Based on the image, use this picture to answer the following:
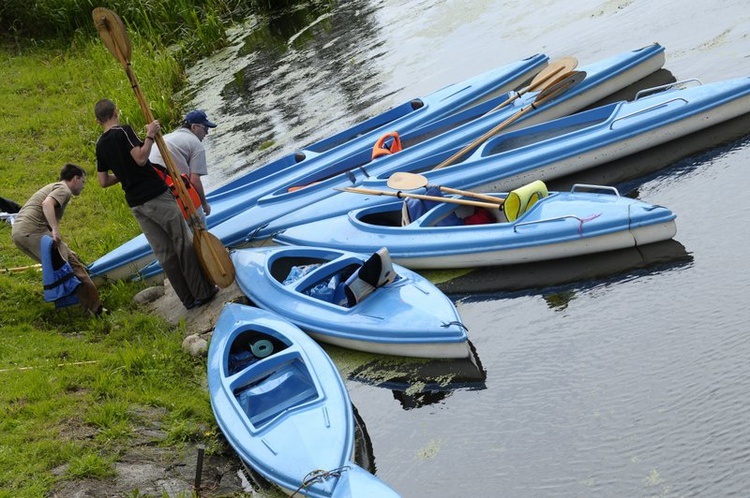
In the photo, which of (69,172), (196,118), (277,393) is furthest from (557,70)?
(277,393)

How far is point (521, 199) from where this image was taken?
7746mm

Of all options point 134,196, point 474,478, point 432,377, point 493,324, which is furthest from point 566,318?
point 134,196

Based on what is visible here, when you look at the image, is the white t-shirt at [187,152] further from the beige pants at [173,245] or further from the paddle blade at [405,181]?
the paddle blade at [405,181]

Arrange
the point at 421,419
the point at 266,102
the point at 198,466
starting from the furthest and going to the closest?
the point at 266,102
the point at 421,419
the point at 198,466

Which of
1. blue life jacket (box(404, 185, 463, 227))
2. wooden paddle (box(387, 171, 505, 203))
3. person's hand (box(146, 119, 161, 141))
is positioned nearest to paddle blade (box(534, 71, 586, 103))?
wooden paddle (box(387, 171, 505, 203))

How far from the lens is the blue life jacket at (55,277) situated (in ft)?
26.6

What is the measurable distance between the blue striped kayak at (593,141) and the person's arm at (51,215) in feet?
7.01

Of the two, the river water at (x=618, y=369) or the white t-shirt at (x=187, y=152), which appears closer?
the river water at (x=618, y=369)

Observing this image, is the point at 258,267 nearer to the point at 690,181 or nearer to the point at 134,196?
the point at 134,196

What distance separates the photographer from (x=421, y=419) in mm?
6262

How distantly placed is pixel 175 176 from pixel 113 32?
4.04 feet

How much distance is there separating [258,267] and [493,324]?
2.26 meters

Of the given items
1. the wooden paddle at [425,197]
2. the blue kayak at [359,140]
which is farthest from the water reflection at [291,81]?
the wooden paddle at [425,197]

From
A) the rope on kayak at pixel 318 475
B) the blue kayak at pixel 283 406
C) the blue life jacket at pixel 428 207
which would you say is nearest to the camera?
the rope on kayak at pixel 318 475
